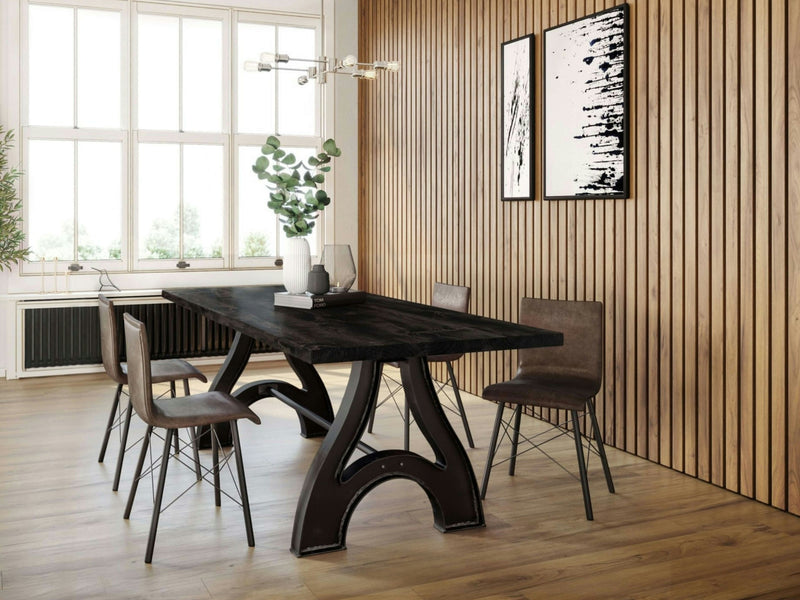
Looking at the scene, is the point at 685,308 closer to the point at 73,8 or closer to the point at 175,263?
the point at 175,263

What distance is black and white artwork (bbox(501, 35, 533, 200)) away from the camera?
5.86 m

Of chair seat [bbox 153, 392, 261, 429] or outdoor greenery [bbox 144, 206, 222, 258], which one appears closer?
chair seat [bbox 153, 392, 261, 429]

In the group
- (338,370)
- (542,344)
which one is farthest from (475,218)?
(542,344)

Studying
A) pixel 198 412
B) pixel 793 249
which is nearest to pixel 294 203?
pixel 198 412

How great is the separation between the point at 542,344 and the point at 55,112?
569 cm

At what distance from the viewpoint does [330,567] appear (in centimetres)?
341

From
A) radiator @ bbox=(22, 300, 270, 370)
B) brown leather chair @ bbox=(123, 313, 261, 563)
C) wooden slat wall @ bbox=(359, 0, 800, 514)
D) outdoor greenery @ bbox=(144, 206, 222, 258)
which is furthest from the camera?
outdoor greenery @ bbox=(144, 206, 222, 258)

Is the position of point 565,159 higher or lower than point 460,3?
lower

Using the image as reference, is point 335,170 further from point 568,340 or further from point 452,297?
point 568,340

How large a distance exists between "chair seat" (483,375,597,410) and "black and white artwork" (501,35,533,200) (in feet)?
6.09

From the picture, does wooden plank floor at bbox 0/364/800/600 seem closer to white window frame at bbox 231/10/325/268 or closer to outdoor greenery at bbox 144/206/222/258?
Result: outdoor greenery at bbox 144/206/222/258

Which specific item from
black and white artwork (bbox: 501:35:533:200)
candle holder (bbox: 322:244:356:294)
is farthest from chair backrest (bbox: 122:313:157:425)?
black and white artwork (bbox: 501:35:533:200)

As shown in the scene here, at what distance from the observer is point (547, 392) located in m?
4.15

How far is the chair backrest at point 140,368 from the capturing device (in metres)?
3.51
